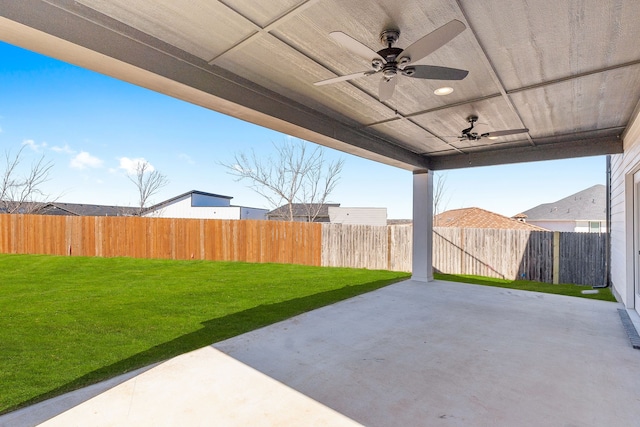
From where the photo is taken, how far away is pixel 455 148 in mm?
6129

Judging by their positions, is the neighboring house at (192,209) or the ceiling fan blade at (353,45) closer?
the ceiling fan blade at (353,45)

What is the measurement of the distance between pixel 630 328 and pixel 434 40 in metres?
4.36

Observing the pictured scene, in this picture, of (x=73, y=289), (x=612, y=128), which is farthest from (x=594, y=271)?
(x=73, y=289)

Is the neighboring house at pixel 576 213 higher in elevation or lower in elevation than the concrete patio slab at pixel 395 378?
higher

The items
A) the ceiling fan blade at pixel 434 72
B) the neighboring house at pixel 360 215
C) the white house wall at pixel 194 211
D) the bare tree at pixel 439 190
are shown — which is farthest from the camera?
the white house wall at pixel 194 211

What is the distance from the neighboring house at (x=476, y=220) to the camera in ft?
46.5

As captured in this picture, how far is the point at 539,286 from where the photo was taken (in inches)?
273

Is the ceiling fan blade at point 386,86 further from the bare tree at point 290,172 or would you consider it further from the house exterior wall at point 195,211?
the house exterior wall at point 195,211

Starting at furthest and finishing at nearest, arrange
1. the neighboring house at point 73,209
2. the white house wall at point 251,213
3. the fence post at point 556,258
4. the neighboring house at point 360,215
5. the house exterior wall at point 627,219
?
the white house wall at point 251,213 < the neighboring house at point 360,215 < the neighboring house at point 73,209 < the fence post at point 556,258 < the house exterior wall at point 627,219

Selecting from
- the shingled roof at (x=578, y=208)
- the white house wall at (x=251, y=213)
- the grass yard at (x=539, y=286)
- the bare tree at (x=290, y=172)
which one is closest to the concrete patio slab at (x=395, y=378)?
the grass yard at (x=539, y=286)

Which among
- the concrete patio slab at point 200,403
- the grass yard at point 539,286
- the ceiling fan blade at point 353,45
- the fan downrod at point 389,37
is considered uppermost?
the fan downrod at point 389,37

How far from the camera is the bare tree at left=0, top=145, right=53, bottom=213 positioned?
48.0ft

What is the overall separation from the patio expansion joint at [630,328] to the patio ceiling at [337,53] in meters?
2.66

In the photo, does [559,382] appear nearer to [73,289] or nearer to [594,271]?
[594,271]
